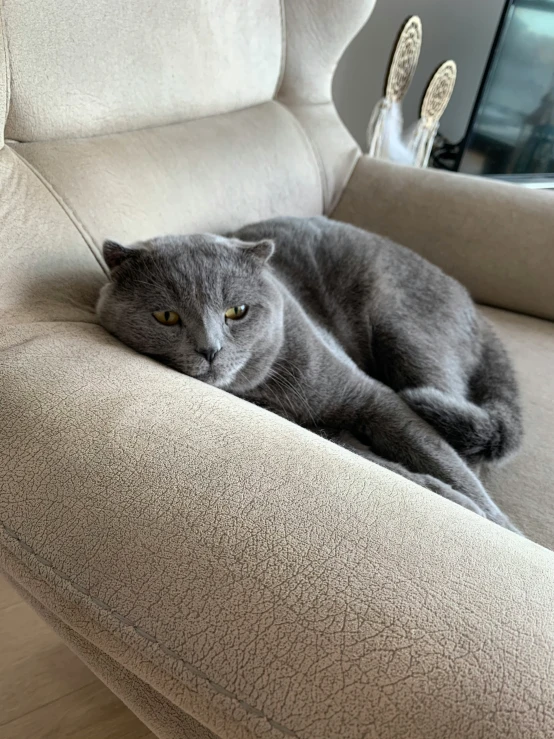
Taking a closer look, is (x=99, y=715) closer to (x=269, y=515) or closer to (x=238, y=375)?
(x=238, y=375)

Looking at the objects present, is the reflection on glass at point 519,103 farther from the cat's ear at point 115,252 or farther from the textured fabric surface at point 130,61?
the cat's ear at point 115,252

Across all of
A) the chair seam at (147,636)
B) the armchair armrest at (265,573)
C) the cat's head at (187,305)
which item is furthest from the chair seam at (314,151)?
the chair seam at (147,636)

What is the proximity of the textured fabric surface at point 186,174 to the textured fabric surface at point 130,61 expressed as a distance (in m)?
0.03

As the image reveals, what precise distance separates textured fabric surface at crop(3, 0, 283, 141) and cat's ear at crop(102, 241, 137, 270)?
0.28 meters

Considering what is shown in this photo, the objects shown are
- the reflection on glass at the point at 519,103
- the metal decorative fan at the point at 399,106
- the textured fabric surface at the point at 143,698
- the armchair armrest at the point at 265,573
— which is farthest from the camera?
the reflection on glass at the point at 519,103

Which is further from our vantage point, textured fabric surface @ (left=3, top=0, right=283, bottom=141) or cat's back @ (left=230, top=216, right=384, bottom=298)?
cat's back @ (left=230, top=216, right=384, bottom=298)

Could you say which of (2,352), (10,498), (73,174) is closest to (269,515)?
(10,498)

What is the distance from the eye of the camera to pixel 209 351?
88cm

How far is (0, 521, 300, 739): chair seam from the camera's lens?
42 centimetres

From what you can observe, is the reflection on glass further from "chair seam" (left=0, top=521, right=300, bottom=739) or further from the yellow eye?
"chair seam" (left=0, top=521, right=300, bottom=739)

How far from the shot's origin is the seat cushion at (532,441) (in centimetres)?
94

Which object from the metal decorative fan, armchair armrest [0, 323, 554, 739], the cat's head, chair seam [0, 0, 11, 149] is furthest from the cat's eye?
the metal decorative fan

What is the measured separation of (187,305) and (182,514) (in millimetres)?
442

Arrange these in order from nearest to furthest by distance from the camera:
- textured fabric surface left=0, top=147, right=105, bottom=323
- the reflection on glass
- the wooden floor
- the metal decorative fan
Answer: textured fabric surface left=0, top=147, right=105, bottom=323 < the wooden floor < the metal decorative fan < the reflection on glass
